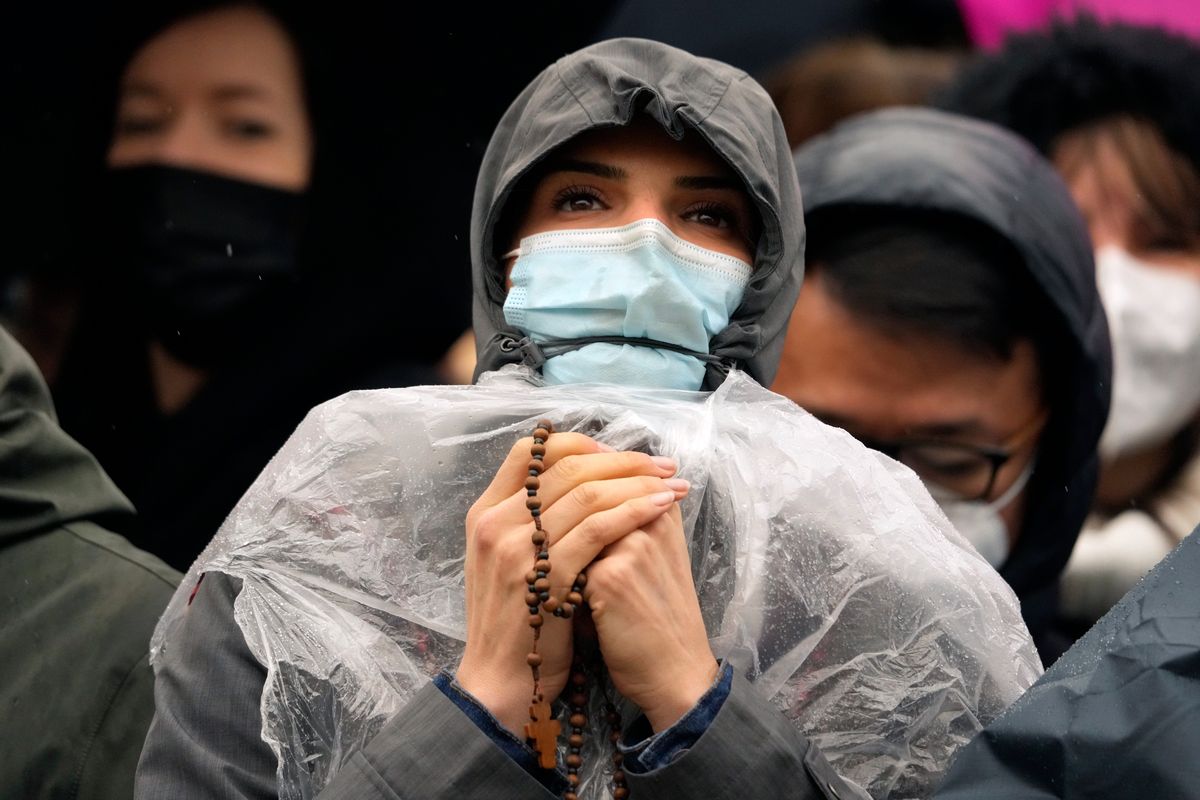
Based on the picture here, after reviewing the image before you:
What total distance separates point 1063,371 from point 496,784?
1764 mm

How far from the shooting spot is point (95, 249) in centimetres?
450

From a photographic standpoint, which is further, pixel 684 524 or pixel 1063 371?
pixel 1063 371

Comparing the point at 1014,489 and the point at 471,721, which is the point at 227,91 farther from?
the point at 471,721

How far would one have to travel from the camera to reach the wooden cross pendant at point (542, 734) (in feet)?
6.89

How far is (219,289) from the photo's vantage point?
169 inches

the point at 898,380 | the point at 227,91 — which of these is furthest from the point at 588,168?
the point at 227,91

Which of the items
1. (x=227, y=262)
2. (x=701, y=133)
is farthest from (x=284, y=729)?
(x=227, y=262)

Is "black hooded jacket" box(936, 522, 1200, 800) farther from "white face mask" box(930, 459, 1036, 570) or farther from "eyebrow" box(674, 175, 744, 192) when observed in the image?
"white face mask" box(930, 459, 1036, 570)

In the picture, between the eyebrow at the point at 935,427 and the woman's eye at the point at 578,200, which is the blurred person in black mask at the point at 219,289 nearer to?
the eyebrow at the point at 935,427

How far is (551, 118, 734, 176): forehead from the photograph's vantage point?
98.1 inches

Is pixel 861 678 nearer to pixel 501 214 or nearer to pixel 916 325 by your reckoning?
pixel 501 214

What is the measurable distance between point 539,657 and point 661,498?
0.81ft

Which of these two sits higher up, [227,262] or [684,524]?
[684,524]

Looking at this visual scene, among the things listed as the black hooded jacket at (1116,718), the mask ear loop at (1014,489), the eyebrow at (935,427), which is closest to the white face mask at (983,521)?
the mask ear loop at (1014,489)
